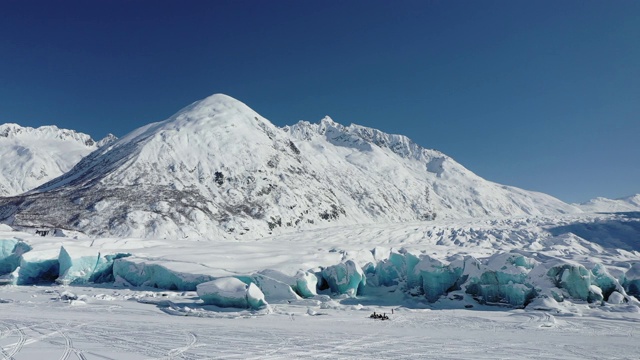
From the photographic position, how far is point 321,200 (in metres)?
102

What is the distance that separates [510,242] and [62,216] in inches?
2937

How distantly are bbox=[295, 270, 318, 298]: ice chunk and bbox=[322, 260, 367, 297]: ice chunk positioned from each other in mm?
1906

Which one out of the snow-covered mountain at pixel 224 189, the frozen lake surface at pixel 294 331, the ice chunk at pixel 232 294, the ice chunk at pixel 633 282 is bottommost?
the frozen lake surface at pixel 294 331

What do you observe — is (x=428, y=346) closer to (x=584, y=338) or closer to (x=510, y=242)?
(x=584, y=338)

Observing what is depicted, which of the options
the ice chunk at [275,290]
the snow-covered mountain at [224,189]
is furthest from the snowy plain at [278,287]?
the snow-covered mountain at [224,189]

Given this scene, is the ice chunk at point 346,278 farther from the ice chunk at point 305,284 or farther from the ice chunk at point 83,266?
the ice chunk at point 83,266

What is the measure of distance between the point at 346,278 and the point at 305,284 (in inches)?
124

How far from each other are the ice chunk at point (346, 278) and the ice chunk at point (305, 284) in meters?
1.91

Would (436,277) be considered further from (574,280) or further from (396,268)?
(574,280)

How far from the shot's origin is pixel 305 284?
24.9 m

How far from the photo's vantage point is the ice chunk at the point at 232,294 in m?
20.8

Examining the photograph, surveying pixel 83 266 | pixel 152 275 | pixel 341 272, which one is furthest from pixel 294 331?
pixel 83 266

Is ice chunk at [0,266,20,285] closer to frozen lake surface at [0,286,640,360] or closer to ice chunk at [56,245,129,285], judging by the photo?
ice chunk at [56,245,129,285]

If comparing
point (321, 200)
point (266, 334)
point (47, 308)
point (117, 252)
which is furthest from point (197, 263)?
point (321, 200)
